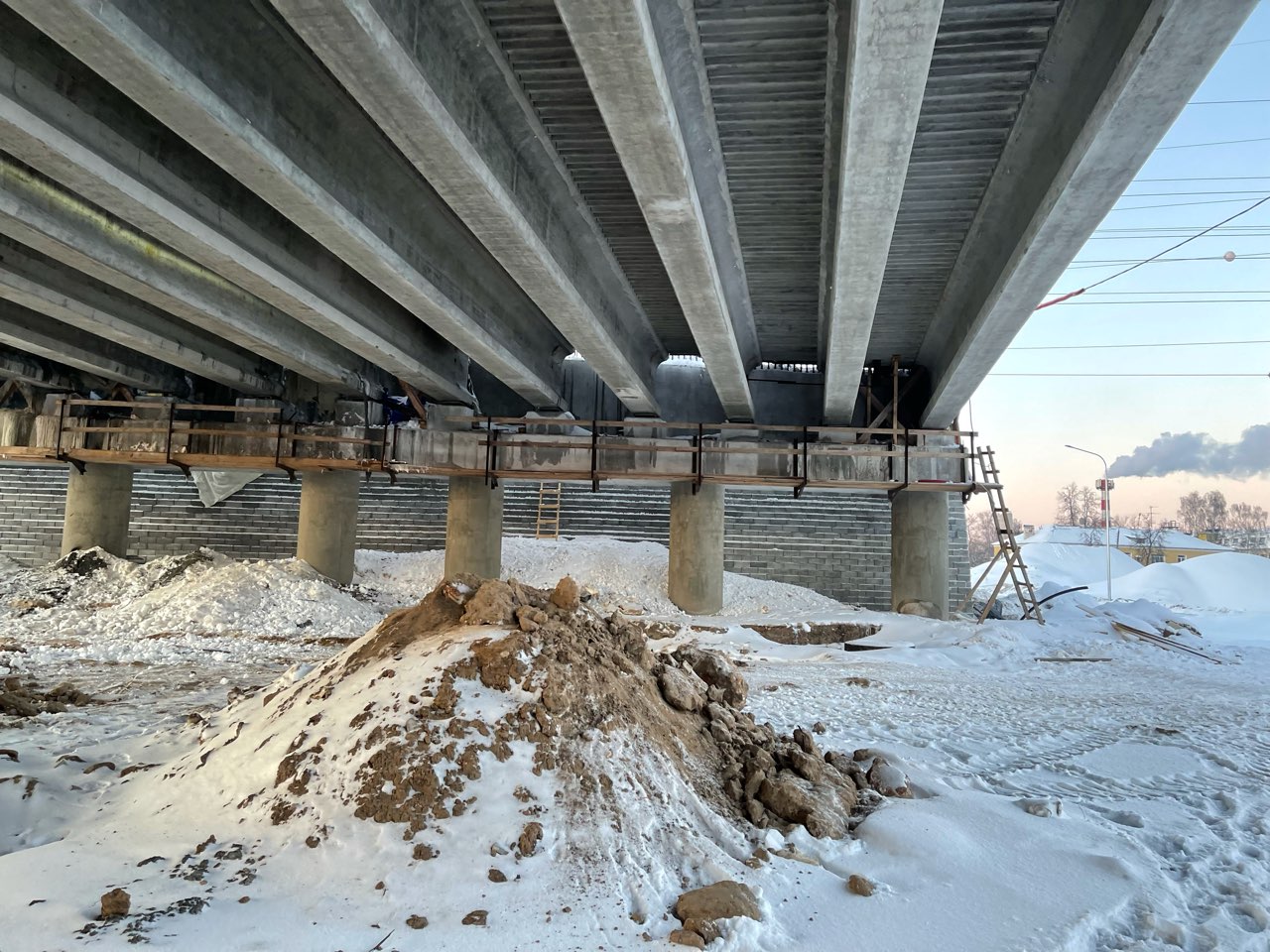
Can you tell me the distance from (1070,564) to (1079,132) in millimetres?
52359

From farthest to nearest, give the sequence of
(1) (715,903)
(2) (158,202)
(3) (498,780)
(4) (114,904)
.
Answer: (2) (158,202) < (3) (498,780) < (1) (715,903) < (4) (114,904)

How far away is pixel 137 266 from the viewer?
30.3 feet

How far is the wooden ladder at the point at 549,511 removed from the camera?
75.5 feet

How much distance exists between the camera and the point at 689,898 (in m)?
3.52

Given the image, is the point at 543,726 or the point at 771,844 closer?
the point at 771,844

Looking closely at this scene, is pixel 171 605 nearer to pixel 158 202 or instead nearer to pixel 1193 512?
pixel 158 202

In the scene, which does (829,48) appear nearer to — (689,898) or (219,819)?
(689,898)

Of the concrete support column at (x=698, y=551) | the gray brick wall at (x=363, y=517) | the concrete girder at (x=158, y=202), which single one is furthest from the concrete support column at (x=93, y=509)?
the concrete support column at (x=698, y=551)

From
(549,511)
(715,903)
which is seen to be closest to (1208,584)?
(549,511)

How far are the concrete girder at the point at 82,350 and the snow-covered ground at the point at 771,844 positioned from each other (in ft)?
17.6

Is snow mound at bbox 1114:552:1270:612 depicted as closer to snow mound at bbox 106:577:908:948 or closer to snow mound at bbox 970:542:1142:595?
snow mound at bbox 970:542:1142:595

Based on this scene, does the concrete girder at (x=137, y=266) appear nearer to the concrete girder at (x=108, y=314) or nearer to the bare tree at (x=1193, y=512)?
the concrete girder at (x=108, y=314)

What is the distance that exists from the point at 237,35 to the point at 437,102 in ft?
5.98

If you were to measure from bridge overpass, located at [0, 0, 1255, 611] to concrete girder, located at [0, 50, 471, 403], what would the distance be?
0.04 meters
